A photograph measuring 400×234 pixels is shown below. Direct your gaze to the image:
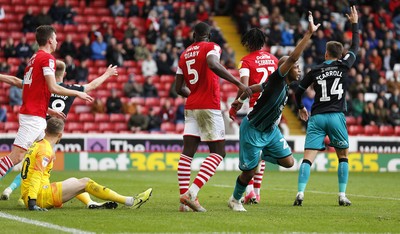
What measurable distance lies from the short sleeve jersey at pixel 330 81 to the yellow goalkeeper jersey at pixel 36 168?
404 cm

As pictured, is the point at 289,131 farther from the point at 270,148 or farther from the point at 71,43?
the point at 270,148

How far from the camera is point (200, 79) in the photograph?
11.8 metres

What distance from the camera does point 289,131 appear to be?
29.7 m

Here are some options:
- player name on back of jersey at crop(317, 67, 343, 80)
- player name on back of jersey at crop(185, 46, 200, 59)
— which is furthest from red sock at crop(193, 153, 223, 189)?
player name on back of jersey at crop(317, 67, 343, 80)

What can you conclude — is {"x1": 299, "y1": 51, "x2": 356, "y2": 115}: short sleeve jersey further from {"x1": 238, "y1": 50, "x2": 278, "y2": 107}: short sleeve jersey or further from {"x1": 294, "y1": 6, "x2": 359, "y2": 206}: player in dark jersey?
{"x1": 238, "y1": 50, "x2": 278, "y2": 107}: short sleeve jersey

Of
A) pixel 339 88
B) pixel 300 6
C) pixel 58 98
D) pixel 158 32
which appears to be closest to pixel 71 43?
pixel 158 32

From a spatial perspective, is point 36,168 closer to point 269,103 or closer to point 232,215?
point 232,215

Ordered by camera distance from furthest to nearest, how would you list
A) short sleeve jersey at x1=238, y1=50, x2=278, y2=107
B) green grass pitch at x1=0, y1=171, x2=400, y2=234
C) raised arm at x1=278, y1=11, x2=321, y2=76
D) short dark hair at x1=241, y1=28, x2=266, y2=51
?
short sleeve jersey at x1=238, y1=50, x2=278, y2=107, short dark hair at x1=241, y1=28, x2=266, y2=51, raised arm at x1=278, y1=11, x2=321, y2=76, green grass pitch at x1=0, y1=171, x2=400, y2=234

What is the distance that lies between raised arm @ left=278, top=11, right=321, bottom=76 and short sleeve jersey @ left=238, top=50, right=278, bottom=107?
1737 mm

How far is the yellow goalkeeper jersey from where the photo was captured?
1099cm

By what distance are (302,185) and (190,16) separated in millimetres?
19423

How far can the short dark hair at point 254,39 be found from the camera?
1254 centimetres

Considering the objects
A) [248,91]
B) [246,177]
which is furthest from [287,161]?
[248,91]

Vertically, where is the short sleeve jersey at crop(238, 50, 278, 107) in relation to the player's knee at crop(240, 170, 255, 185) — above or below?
above
